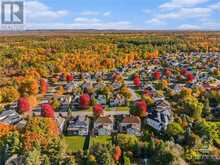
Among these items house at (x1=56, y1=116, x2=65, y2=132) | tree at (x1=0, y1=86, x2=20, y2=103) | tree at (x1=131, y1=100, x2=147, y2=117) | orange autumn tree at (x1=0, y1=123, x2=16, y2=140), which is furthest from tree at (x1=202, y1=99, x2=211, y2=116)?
tree at (x1=0, y1=86, x2=20, y2=103)

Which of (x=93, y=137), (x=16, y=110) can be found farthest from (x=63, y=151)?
(x=16, y=110)

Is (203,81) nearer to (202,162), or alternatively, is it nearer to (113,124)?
(113,124)

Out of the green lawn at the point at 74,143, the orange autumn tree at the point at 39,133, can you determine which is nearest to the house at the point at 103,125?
the green lawn at the point at 74,143

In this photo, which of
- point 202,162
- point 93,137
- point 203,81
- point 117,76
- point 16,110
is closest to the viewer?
point 202,162

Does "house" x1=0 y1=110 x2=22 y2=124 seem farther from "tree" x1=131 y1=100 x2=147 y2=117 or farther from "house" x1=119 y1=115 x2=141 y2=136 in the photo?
"tree" x1=131 y1=100 x2=147 y2=117

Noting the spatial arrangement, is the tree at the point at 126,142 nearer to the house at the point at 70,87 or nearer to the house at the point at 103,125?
the house at the point at 103,125

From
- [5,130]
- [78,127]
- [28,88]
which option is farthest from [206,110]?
[28,88]
